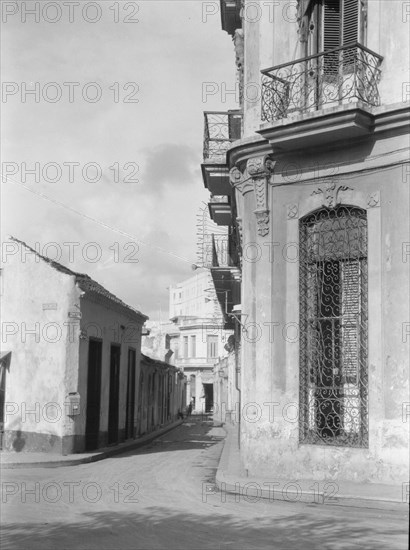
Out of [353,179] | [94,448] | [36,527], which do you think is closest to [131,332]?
[94,448]

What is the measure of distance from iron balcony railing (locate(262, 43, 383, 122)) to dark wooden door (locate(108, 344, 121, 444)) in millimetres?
11412

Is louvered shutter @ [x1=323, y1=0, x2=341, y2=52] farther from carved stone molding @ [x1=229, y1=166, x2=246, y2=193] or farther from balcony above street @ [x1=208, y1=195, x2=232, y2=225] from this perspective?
balcony above street @ [x1=208, y1=195, x2=232, y2=225]

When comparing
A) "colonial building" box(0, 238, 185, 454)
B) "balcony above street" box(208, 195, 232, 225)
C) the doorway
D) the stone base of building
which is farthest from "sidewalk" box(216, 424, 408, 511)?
the doorway

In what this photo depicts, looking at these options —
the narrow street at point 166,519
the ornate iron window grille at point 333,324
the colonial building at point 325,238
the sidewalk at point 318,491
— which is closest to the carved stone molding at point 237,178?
the colonial building at point 325,238

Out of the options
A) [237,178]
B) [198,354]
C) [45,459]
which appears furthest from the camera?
[198,354]

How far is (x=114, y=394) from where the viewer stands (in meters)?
22.4

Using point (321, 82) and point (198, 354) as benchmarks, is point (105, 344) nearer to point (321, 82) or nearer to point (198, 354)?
point (321, 82)

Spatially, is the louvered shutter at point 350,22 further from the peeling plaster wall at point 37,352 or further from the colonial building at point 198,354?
the colonial building at point 198,354

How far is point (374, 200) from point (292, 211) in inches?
60.1

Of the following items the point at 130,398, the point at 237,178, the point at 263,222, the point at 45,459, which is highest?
the point at 237,178

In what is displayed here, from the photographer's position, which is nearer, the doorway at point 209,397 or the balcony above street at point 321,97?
the balcony above street at point 321,97

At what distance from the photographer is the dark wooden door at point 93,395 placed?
63.5ft

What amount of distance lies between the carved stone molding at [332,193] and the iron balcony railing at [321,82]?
1.34 metres

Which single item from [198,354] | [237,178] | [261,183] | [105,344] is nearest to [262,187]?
[261,183]
